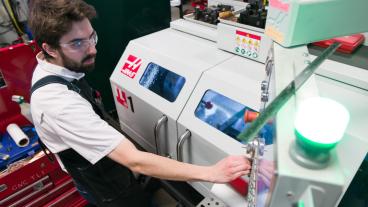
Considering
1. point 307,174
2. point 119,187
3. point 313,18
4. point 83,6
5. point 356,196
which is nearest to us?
point 307,174

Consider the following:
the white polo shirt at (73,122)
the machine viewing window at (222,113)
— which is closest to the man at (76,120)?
the white polo shirt at (73,122)

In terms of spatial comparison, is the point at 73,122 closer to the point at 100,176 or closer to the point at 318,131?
the point at 100,176

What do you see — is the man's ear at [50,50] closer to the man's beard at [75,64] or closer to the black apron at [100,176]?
the man's beard at [75,64]

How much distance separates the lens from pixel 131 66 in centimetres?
157

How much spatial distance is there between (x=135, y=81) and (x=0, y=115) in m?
0.97

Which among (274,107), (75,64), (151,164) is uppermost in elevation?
(274,107)

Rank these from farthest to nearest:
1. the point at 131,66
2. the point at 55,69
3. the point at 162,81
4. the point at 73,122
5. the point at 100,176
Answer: the point at 131,66, the point at 162,81, the point at 100,176, the point at 55,69, the point at 73,122

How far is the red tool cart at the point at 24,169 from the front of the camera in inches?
57.4

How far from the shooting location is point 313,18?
519 mm

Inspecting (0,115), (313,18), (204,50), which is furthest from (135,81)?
(313,18)

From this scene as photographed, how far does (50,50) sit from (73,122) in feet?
1.29

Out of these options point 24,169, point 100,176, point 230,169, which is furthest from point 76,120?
point 24,169

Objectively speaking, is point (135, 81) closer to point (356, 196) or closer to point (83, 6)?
point (83, 6)

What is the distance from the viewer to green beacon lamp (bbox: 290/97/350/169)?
271 mm
